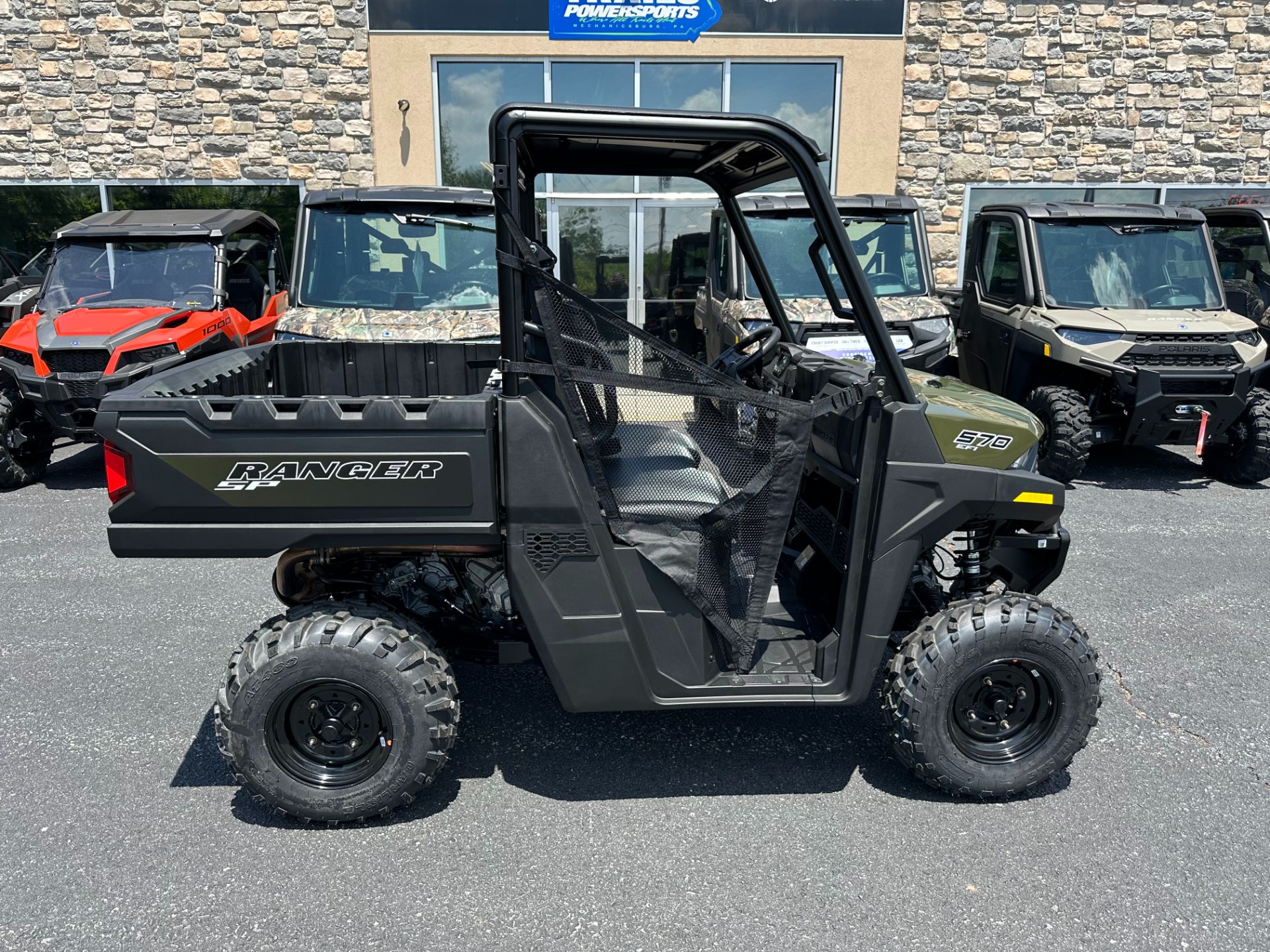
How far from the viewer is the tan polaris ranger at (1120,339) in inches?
278

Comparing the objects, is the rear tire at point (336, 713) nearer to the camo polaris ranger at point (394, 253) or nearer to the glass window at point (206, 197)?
the camo polaris ranger at point (394, 253)

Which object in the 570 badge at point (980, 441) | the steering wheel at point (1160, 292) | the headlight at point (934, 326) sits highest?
the 570 badge at point (980, 441)

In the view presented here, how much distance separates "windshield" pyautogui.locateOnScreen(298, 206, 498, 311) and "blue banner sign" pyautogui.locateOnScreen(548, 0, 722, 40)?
531 cm

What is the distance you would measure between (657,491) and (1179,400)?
5.77 m

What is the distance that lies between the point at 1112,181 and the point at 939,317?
5794 millimetres

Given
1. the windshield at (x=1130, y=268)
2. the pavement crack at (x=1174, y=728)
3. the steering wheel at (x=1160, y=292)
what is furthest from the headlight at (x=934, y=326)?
the pavement crack at (x=1174, y=728)

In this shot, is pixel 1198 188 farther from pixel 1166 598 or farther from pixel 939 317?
pixel 1166 598

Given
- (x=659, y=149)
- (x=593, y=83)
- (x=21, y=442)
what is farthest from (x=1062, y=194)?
(x=21, y=442)

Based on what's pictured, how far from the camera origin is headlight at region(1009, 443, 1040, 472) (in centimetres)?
315

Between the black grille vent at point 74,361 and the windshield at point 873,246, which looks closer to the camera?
the black grille vent at point 74,361

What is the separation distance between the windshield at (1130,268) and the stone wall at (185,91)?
8.17 meters

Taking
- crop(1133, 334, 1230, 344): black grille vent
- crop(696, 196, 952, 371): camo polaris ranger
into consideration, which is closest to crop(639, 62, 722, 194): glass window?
crop(696, 196, 952, 371): camo polaris ranger

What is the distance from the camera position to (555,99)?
A: 37.8 feet

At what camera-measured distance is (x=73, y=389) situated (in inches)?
272
